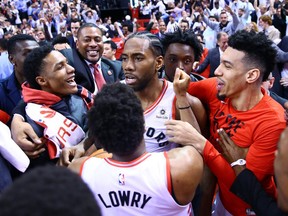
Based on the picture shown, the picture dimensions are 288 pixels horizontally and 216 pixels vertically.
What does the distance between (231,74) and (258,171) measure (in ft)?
1.98

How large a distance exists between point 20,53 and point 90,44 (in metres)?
0.71

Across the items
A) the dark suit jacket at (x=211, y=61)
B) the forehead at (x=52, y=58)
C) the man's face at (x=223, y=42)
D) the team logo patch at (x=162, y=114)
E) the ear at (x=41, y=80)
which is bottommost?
the dark suit jacket at (x=211, y=61)

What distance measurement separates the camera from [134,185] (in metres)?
1.58

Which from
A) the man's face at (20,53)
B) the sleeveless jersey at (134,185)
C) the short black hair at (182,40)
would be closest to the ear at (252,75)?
the sleeveless jersey at (134,185)

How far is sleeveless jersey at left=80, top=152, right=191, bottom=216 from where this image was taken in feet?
5.18

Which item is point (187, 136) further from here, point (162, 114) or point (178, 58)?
point (178, 58)

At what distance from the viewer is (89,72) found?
3660mm

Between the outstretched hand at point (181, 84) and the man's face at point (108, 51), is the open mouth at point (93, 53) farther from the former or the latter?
the man's face at point (108, 51)

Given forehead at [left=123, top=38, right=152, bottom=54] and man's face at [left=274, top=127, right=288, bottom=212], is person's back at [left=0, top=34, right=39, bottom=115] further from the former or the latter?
man's face at [left=274, top=127, right=288, bottom=212]

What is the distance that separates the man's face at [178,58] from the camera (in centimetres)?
307

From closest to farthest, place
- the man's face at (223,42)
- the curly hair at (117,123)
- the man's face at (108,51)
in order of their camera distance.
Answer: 1. the curly hair at (117,123)
2. the man's face at (223,42)
3. the man's face at (108,51)

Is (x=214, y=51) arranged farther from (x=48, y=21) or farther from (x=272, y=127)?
(x=48, y=21)

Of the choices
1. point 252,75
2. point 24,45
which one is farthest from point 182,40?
point 24,45

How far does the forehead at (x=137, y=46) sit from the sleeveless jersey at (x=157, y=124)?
364mm
